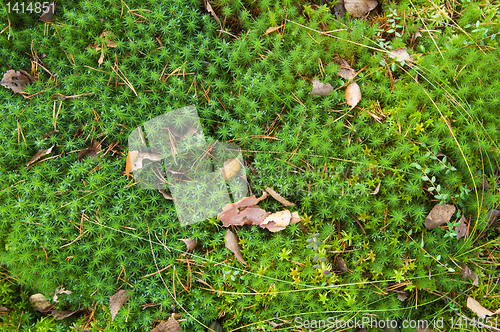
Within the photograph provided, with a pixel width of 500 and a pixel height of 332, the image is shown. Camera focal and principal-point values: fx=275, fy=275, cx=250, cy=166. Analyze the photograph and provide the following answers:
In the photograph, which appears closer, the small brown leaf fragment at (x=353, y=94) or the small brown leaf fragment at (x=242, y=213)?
the small brown leaf fragment at (x=242, y=213)

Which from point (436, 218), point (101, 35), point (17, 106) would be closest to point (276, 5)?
point (101, 35)

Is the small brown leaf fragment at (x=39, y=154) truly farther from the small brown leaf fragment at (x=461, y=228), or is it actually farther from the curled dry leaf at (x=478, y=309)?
the curled dry leaf at (x=478, y=309)

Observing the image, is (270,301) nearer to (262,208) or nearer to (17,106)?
(262,208)

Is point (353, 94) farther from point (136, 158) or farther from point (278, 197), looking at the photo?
point (136, 158)

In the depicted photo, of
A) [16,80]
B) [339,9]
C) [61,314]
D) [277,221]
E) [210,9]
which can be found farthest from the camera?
[339,9]

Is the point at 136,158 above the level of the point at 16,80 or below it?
below

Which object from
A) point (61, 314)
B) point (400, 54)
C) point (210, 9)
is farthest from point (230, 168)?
point (61, 314)

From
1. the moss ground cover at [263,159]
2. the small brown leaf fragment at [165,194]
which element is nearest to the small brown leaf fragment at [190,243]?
the moss ground cover at [263,159]
